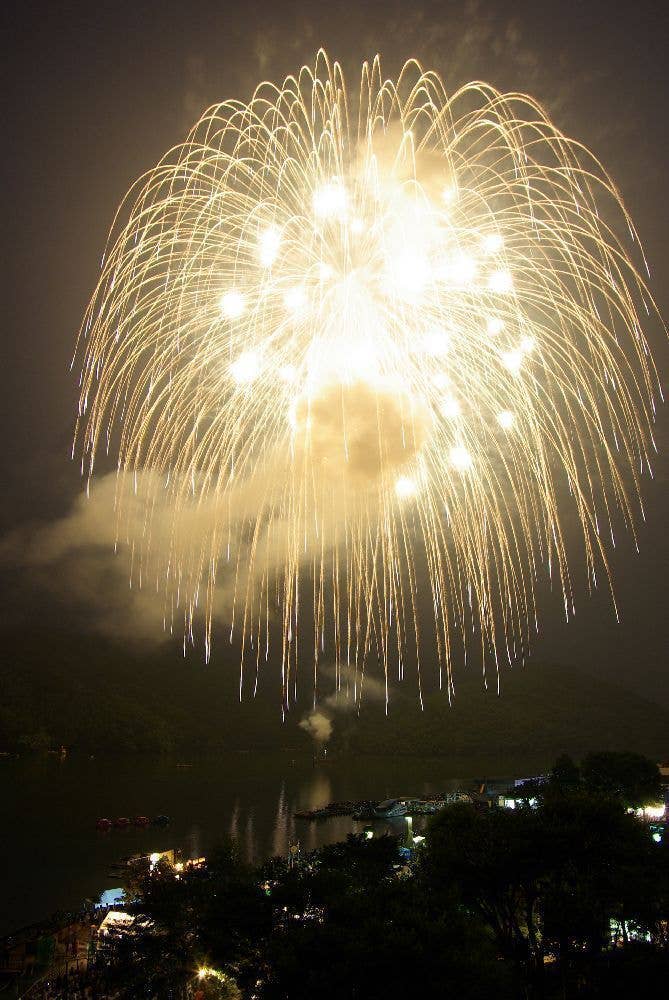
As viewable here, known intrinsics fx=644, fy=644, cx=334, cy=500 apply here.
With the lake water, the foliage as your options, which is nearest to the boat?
the lake water

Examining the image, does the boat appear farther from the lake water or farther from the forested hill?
the forested hill

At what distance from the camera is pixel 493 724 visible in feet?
570

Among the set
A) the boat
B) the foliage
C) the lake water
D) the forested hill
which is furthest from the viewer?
A: the forested hill

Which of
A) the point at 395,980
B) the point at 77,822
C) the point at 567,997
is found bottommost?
the point at 567,997

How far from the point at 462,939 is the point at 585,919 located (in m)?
4.07

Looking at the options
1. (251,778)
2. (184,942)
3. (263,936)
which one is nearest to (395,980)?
(263,936)

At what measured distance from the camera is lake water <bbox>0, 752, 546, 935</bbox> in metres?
45.6

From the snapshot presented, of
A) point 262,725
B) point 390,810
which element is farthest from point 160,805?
point 262,725

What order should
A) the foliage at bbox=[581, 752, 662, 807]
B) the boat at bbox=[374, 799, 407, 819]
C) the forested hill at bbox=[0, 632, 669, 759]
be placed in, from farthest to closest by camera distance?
1. the forested hill at bbox=[0, 632, 669, 759]
2. the boat at bbox=[374, 799, 407, 819]
3. the foliage at bbox=[581, 752, 662, 807]

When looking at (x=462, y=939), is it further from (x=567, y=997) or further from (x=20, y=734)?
(x=20, y=734)

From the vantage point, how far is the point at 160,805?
78.8 m

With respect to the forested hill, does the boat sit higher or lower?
lower

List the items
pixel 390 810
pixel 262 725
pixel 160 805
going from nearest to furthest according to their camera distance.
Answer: pixel 390 810 < pixel 160 805 < pixel 262 725

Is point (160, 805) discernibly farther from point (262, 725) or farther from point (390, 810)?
point (262, 725)
